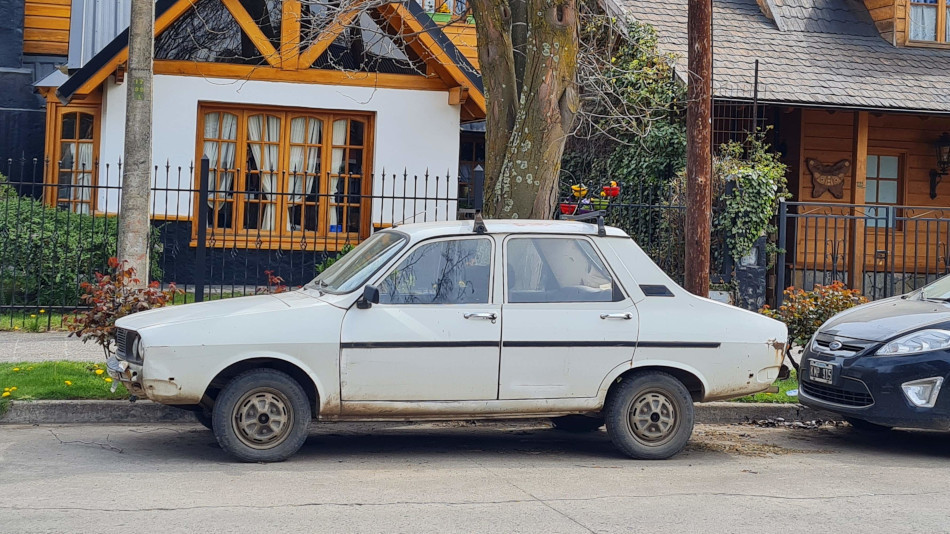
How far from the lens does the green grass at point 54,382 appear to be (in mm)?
8461

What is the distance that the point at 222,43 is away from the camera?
1603cm

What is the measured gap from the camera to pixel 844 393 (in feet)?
26.2

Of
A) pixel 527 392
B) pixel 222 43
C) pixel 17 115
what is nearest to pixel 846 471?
pixel 527 392

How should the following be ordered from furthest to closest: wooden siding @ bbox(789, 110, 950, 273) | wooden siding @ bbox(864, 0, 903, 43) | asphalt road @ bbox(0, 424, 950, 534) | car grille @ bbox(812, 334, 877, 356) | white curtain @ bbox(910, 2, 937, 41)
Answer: white curtain @ bbox(910, 2, 937, 41) → wooden siding @ bbox(864, 0, 903, 43) → wooden siding @ bbox(789, 110, 950, 273) → car grille @ bbox(812, 334, 877, 356) → asphalt road @ bbox(0, 424, 950, 534)

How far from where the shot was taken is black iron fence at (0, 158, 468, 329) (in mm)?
12805

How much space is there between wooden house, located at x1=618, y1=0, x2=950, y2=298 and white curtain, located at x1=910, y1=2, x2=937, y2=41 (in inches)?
0.7

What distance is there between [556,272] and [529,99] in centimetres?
272

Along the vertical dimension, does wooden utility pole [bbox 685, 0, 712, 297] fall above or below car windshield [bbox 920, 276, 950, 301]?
above

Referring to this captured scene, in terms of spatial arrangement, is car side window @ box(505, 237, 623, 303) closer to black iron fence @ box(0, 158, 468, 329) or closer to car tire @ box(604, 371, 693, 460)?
car tire @ box(604, 371, 693, 460)

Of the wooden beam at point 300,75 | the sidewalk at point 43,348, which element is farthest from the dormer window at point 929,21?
the sidewalk at point 43,348

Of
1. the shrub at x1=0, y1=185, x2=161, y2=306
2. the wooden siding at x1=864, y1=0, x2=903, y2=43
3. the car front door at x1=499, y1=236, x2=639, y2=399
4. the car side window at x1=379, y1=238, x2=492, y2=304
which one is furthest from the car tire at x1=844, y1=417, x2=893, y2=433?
the wooden siding at x1=864, y1=0, x2=903, y2=43

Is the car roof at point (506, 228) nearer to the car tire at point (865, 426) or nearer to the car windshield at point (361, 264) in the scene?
the car windshield at point (361, 264)

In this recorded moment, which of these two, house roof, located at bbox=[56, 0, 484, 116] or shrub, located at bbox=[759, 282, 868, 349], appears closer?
shrub, located at bbox=[759, 282, 868, 349]

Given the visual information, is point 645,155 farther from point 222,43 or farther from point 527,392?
point 527,392
